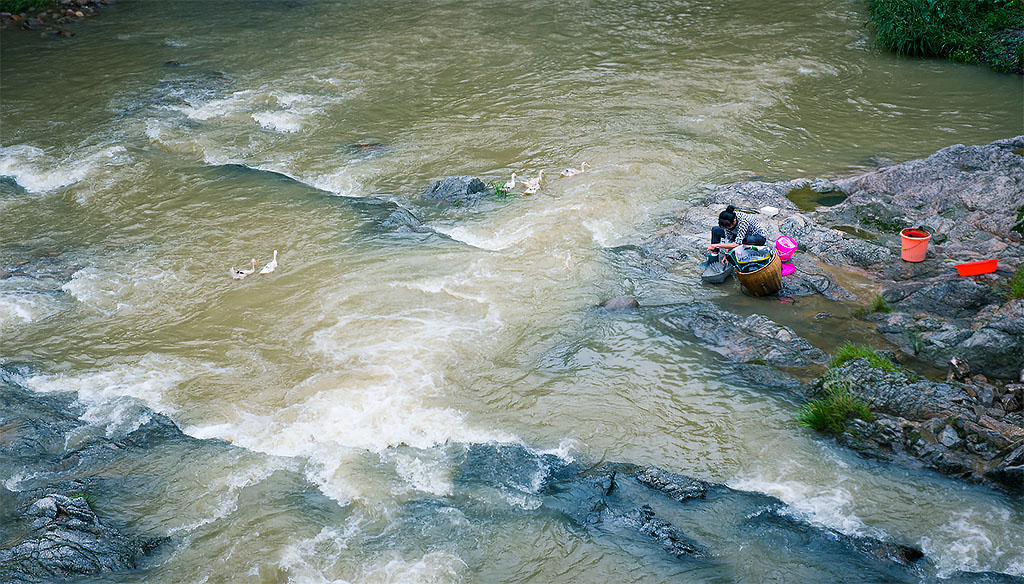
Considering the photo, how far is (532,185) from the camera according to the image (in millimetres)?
12695

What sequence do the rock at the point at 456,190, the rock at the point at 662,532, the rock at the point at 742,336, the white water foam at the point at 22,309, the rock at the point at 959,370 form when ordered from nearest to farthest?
the rock at the point at 662,532 → the rock at the point at 959,370 → the rock at the point at 742,336 → the white water foam at the point at 22,309 → the rock at the point at 456,190

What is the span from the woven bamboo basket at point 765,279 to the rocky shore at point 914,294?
1.03 feet

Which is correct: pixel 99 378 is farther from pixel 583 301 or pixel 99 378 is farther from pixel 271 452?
pixel 583 301

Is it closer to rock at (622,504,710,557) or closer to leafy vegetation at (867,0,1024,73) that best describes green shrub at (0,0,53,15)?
leafy vegetation at (867,0,1024,73)

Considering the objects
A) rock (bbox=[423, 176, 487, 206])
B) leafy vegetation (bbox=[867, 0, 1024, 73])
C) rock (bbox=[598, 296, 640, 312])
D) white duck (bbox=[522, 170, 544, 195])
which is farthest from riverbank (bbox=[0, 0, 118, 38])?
leafy vegetation (bbox=[867, 0, 1024, 73])

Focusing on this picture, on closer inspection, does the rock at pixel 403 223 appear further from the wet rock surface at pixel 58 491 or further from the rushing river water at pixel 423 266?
the wet rock surface at pixel 58 491

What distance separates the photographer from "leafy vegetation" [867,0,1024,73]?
1717cm

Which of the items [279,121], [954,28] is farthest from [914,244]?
[279,121]

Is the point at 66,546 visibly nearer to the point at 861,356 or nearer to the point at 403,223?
the point at 403,223

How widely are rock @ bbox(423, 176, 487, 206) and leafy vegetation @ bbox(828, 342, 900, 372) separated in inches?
246

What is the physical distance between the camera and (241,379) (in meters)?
8.91

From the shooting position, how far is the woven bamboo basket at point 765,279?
9320 mm

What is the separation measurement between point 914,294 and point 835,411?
247 centimetres

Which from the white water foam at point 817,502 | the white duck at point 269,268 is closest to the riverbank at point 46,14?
the white duck at point 269,268
